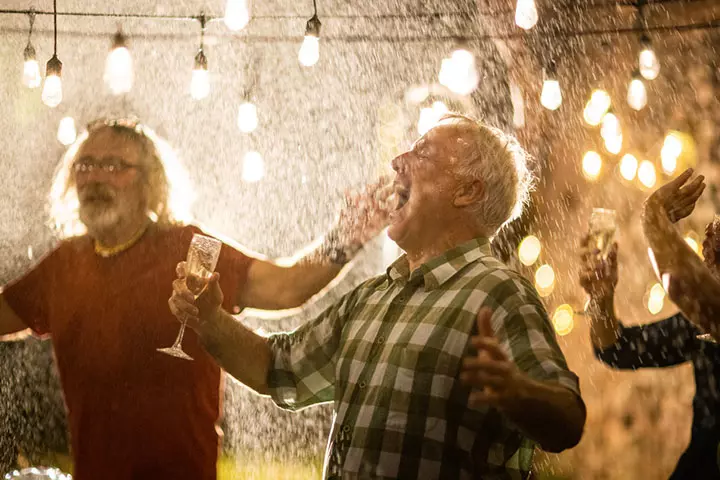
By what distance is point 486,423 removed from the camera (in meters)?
1.69

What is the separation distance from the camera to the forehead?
2.55 meters

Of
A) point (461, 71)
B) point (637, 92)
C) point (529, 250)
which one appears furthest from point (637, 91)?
point (529, 250)

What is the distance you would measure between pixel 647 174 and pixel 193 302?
13.7 ft

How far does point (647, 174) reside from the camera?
18.0 feet

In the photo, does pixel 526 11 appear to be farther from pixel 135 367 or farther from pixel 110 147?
pixel 135 367

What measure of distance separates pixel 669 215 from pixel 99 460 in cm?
167

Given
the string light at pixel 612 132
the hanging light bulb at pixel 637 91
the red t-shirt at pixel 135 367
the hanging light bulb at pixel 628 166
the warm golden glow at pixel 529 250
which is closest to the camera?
the red t-shirt at pixel 135 367

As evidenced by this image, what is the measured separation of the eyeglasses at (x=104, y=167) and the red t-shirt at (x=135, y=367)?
0.22m

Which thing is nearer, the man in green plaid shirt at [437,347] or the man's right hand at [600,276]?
the man in green plaid shirt at [437,347]

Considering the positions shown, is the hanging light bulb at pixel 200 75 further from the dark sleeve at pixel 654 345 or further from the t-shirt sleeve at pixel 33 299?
the dark sleeve at pixel 654 345

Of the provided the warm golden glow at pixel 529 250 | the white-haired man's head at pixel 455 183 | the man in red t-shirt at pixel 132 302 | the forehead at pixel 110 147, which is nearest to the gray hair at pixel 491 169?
the white-haired man's head at pixel 455 183

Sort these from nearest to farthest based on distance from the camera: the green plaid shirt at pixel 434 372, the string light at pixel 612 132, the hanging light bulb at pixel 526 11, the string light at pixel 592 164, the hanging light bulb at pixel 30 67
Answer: the green plaid shirt at pixel 434 372 < the hanging light bulb at pixel 526 11 < the hanging light bulb at pixel 30 67 < the string light at pixel 612 132 < the string light at pixel 592 164

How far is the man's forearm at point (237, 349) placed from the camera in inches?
81.7

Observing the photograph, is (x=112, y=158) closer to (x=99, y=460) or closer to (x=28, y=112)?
(x=99, y=460)
